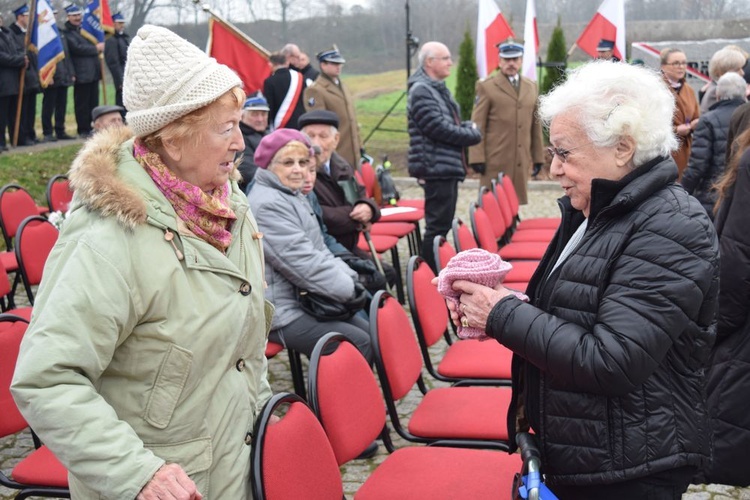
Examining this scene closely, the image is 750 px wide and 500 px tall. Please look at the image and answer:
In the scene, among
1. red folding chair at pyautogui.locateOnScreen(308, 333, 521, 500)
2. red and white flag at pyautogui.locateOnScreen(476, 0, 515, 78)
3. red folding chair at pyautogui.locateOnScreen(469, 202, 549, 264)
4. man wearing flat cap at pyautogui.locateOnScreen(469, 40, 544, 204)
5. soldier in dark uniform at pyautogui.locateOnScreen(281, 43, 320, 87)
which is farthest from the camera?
red and white flag at pyautogui.locateOnScreen(476, 0, 515, 78)

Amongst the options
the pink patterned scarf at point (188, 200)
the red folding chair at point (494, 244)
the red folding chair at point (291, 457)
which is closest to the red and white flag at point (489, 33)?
the red folding chair at point (494, 244)

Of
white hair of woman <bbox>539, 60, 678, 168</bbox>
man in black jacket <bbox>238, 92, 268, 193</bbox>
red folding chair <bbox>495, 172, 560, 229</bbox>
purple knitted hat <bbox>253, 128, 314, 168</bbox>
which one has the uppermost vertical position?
white hair of woman <bbox>539, 60, 678, 168</bbox>

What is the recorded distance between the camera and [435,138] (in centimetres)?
685

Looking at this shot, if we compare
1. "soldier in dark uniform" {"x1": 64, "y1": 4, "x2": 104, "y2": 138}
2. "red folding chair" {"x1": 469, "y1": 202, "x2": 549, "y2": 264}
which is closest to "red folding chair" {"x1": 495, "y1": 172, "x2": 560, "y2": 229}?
"red folding chair" {"x1": 469, "y1": 202, "x2": 549, "y2": 264}

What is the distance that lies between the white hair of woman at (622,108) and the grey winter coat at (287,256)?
2.15 metres

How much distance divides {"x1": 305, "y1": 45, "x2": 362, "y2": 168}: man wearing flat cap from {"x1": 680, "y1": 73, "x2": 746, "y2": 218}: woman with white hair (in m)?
3.69

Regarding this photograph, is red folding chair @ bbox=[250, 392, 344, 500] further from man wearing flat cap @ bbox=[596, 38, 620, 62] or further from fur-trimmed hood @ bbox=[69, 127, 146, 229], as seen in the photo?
man wearing flat cap @ bbox=[596, 38, 620, 62]

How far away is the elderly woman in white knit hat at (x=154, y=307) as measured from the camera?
64.5 inches

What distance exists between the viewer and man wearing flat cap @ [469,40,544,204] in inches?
320

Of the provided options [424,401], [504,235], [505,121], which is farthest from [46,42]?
[424,401]

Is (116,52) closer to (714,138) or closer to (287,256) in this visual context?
(714,138)

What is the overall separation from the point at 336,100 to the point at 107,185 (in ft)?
22.7

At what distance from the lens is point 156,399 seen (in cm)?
180

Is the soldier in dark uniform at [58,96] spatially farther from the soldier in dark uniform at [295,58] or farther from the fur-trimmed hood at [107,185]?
the fur-trimmed hood at [107,185]
